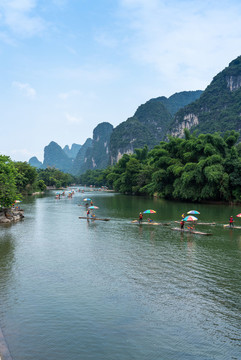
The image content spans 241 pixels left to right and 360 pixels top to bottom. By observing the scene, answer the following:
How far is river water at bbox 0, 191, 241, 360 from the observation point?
32.5 feet

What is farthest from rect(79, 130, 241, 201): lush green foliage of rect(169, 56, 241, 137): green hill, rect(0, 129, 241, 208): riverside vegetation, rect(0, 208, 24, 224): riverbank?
rect(169, 56, 241, 137): green hill

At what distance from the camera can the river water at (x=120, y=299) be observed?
32.5 ft

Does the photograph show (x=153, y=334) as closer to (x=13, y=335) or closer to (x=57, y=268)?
(x=13, y=335)

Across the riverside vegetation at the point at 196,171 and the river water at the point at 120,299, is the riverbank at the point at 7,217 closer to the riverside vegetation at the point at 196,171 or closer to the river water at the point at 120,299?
the riverside vegetation at the point at 196,171

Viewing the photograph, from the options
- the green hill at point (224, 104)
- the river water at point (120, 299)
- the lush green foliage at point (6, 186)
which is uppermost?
the green hill at point (224, 104)

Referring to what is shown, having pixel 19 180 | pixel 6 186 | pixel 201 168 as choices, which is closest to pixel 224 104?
pixel 201 168

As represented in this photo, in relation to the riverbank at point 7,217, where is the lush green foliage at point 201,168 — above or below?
above

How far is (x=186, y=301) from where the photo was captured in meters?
13.4

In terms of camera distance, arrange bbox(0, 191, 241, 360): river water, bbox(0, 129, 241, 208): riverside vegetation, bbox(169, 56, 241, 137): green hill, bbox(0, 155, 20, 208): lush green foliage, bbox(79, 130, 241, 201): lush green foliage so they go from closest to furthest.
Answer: bbox(0, 191, 241, 360): river water < bbox(0, 155, 20, 208): lush green foliage < bbox(0, 129, 241, 208): riverside vegetation < bbox(79, 130, 241, 201): lush green foliage < bbox(169, 56, 241, 137): green hill

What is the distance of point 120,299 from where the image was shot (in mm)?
13508

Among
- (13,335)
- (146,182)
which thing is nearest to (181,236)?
(13,335)

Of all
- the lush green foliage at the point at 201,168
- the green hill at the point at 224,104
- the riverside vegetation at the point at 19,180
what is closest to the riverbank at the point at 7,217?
the riverside vegetation at the point at 19,180

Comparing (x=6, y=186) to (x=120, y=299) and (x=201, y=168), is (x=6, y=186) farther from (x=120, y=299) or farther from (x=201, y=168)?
(x=201, y=168)

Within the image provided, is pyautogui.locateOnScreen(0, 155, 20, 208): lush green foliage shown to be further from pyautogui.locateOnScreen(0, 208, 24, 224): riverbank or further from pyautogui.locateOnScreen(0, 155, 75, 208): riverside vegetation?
pyautogui.locateOnScreen(0, 208, 24, 224): riverbank
